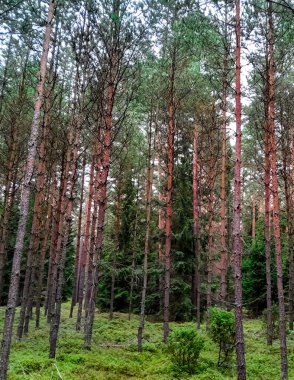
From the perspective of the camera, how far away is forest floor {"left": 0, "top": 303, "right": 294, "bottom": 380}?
7.68 m

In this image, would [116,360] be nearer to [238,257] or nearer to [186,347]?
[186,347]

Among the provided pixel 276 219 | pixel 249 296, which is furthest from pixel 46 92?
pixel 249 296

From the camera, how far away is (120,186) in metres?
Answer: 21.9

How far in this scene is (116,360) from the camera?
917 centimetres

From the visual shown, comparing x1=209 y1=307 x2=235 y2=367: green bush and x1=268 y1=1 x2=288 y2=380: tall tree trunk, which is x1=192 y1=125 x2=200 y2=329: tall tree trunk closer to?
x1=209 y1=307 x2=235 y2=367: green bush

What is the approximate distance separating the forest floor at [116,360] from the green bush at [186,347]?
23cm

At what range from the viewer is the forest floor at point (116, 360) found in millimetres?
7676

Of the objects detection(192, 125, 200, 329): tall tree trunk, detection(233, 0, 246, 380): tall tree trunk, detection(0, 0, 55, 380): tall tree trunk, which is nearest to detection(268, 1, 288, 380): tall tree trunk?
detection(233, 0, 246, 380): tall tree trunk

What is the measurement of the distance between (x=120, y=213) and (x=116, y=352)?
12615 millimetres

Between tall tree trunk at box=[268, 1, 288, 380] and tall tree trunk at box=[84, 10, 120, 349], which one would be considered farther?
tall tree trunk at box=[84, 10, 120, 349]

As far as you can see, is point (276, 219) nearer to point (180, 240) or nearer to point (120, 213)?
point (180, 240)

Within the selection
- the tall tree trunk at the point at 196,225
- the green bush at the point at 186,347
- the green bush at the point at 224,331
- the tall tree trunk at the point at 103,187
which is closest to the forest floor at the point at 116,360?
the green bush at the point at 186,347

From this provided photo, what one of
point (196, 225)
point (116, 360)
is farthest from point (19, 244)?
point (196, 225)

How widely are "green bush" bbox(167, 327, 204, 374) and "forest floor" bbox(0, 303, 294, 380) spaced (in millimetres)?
234
